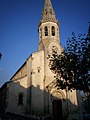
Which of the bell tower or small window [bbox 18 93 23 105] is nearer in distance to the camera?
small window [bbox 18 93 23 105]

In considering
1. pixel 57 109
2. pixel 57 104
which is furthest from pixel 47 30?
pixel 57 109

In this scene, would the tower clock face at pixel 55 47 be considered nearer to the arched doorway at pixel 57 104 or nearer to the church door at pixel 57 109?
the arched doorway at pixel 57 104

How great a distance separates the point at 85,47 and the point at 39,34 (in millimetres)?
17446

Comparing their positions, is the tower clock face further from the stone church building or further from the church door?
the church door

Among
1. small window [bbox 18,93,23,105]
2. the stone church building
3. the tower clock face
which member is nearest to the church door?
the stone church building

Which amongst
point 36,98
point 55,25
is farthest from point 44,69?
point 55,25

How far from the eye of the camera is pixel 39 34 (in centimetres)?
3203

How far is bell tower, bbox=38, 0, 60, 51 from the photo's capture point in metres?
29.8

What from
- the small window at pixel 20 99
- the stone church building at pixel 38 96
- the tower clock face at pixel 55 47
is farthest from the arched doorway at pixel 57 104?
the tower clock face at pixel 55 47

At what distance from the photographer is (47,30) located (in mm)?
31016

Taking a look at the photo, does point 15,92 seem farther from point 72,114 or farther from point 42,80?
point 72,114

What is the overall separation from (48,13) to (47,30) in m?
4.90

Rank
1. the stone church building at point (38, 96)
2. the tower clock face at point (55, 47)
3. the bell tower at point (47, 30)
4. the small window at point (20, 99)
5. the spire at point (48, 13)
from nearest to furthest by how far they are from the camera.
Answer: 1. the stone church building at point (38, 96)
2. the small window at point (20, 99)
3. the tower clock face at point (55, 47)
4. the bell tower at point (47, 30)
5. the spire at point (48, 13)

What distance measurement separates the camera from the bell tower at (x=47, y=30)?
1173 inches
